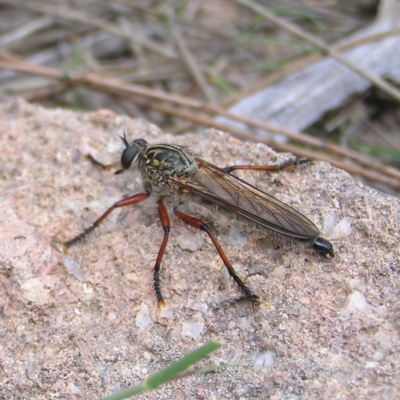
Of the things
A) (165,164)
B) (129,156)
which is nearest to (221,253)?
(165,164)

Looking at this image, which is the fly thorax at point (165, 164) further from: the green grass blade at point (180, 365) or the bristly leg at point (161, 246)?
the green grass blade at point (180, 365)

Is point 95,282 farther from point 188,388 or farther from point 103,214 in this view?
point 188,388

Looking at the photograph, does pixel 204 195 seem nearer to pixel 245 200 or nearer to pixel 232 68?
pixel 245 200

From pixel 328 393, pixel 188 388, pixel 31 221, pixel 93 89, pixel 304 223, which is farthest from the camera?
pixel 93 89

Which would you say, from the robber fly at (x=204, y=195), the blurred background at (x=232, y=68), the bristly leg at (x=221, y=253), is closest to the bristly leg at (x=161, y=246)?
the robber fly at (x=204, y=195)

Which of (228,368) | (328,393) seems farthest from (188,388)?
(328,393)

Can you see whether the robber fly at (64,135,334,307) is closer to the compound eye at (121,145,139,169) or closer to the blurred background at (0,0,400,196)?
the compound eye at (121,145,139,169)
